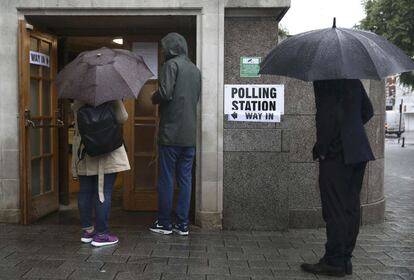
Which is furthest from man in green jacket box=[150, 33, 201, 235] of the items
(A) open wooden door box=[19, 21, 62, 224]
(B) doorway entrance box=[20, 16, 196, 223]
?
(A) open wooden door box=[19, 21, 62, 224]

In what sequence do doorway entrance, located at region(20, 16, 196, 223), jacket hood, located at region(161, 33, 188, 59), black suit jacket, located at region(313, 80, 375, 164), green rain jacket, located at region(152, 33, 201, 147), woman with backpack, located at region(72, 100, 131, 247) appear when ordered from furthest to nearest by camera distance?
doorway entrance, located at region(20, 16, 196, 223), jacket hood, located at region(161, 33, 188, 59), green rain jacket, located at region(152, 33, 201, 147), woman with backpack, located at region(72, 100, 131, 247), black suit jacket, located at region(313, 80, 375, 164)

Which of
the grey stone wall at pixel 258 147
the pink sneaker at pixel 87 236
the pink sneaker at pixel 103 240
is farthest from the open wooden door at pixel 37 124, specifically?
the grey stone wall at pixel 258 147

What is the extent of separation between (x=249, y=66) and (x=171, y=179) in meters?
1.60

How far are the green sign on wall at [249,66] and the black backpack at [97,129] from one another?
1745 mm

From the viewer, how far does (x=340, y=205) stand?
4.51 meters

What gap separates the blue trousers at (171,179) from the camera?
19.0 ft

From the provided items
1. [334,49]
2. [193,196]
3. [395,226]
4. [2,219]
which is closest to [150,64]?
[193,196]

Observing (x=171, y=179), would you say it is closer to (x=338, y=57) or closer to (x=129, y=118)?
(x=129, y=118)

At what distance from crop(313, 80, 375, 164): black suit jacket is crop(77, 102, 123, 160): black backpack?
2047 mm

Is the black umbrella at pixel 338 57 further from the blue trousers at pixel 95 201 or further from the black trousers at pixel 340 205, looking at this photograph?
the blue trousers at pixel 95 201

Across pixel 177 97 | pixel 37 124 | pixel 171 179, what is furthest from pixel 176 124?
pixel 37 124

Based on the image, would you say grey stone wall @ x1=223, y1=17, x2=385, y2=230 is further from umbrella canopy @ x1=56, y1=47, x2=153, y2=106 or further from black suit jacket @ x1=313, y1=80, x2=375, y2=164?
black suit jacket @ x1=313, y1=80, x2=375, y2=164

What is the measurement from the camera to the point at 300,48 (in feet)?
14.3

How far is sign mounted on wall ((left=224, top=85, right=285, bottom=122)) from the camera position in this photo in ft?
20.0
